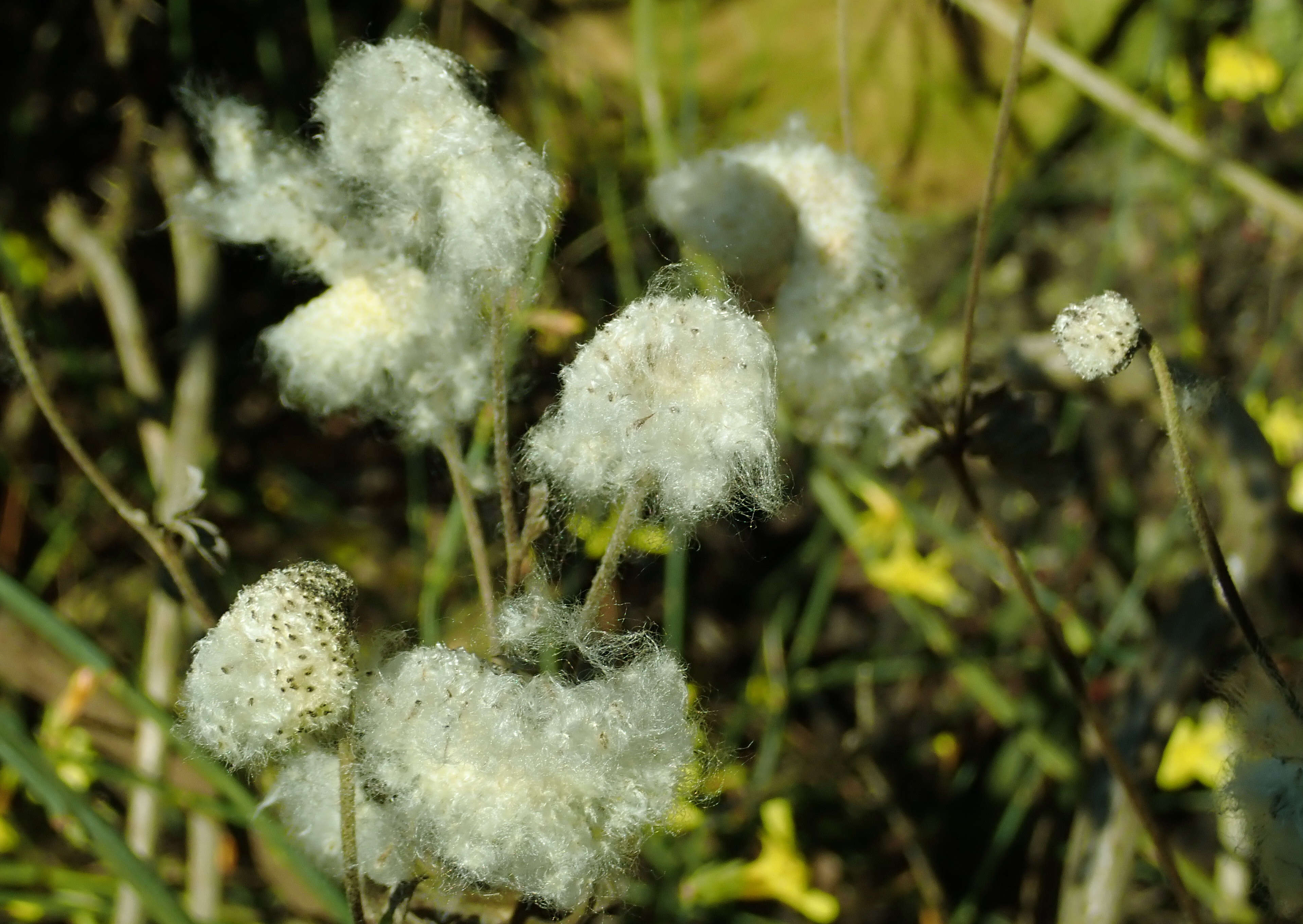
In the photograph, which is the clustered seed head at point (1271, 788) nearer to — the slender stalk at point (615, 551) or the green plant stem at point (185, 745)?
the slender stalk at point (615, 551)

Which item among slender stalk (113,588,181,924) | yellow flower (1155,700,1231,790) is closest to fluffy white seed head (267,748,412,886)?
slender stalk (113,588,181,924)

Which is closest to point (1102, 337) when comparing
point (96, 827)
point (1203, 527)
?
point (1203, 527)

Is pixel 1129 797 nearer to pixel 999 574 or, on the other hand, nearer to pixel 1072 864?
pixel 1072 864

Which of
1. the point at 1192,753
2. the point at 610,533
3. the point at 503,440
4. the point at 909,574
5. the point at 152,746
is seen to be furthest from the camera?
the point at 909,574

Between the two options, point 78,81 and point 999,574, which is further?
point 78,81

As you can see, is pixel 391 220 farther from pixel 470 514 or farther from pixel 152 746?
pixel 152 746

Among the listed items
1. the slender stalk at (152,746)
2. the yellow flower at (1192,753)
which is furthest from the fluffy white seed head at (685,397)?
the yellow flower at (1192,753)

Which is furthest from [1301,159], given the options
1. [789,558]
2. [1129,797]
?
[1129,797]
